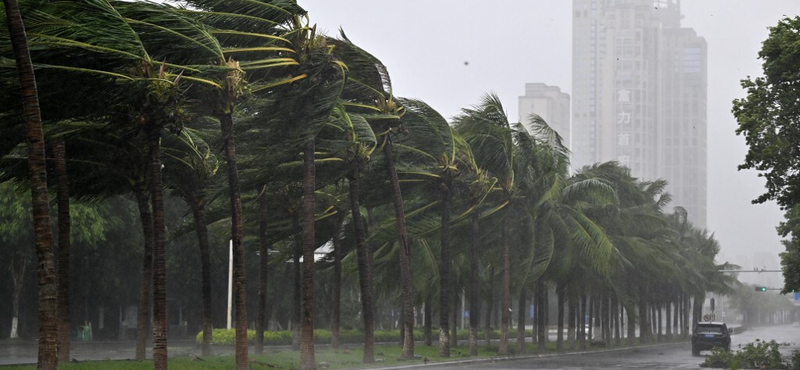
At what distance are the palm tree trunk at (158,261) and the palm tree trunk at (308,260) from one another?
6.66 meters

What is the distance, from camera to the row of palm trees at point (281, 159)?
2067 cm

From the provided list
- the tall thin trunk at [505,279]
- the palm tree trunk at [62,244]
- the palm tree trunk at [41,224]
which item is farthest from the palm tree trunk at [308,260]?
the tall thin trunk at [505,279]

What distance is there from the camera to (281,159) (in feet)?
98.6

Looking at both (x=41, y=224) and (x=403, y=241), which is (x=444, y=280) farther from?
(x=41, y=224)

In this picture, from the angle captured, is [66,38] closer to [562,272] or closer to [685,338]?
[562,272]

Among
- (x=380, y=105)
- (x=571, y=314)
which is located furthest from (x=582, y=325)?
(x=380, y=105)

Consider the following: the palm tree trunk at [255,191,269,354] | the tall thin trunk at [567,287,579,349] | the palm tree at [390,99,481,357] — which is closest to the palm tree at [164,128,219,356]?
the palm tree trunk at [255,191,269,354]

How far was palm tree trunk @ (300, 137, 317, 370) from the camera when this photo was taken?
97.0 feet

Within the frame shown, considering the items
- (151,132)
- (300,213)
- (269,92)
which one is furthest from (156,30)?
(300,213)

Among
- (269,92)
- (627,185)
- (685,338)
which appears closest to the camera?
(269,92)

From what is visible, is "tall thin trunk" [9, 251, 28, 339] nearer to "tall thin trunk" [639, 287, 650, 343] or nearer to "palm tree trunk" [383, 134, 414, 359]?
"palm tree trunk" [383, 134, 414, 359]

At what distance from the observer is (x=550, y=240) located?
44562mm

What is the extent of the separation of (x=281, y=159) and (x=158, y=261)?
7.25m

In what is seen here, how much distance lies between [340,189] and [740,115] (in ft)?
49.0
